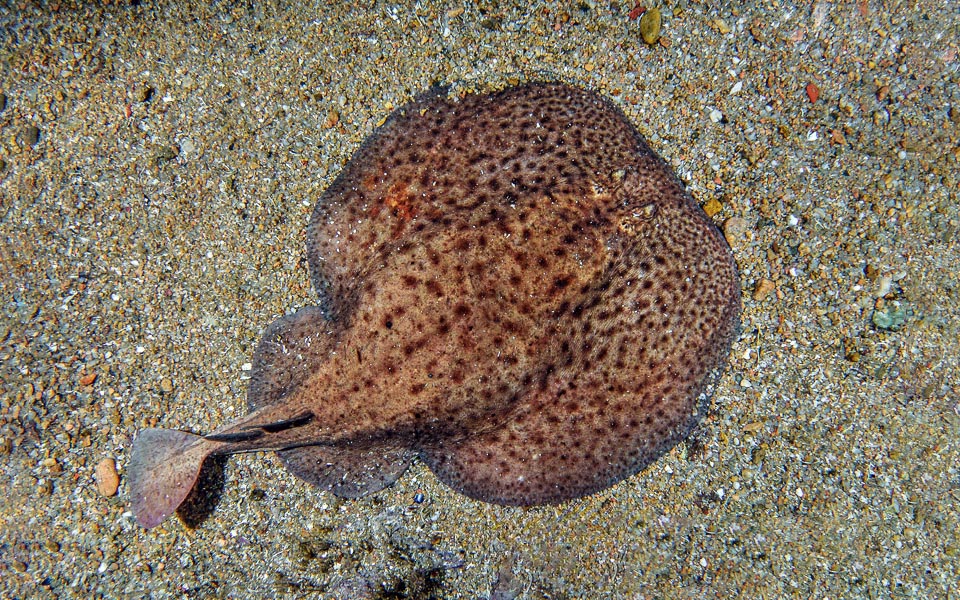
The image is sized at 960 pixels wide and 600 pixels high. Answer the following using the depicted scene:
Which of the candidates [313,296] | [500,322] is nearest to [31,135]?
[313,296]

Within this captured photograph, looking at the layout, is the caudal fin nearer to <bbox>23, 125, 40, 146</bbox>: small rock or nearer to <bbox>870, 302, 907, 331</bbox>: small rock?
<bbox>23, 125, 40, 146</bbox>: small rock

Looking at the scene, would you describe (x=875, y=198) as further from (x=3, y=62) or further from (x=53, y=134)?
(x=3, y=62)

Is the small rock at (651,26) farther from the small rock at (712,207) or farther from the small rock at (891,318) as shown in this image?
the small rock at (891,318)

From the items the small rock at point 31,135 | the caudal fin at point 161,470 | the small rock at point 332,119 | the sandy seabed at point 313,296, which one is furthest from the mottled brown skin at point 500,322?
the small rock at point 31,135

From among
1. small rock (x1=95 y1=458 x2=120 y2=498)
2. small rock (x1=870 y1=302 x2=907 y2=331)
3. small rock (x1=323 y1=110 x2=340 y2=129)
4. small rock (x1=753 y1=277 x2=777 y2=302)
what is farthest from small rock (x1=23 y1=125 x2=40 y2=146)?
small rock (x1=870 y1=302 x2=907 y2=331)

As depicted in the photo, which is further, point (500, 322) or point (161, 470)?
point (161, 470)

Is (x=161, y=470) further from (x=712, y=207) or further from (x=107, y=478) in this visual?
(x=712, y=207)
